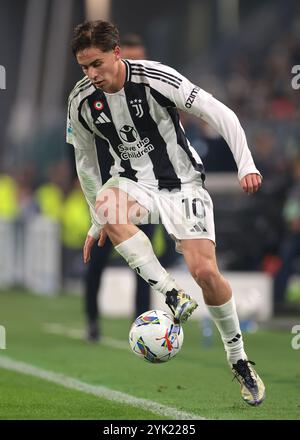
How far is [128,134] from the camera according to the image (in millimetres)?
6719

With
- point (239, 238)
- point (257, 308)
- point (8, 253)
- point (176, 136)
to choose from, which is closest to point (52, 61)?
point (8, 253)

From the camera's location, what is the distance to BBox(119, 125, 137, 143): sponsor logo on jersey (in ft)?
22.0

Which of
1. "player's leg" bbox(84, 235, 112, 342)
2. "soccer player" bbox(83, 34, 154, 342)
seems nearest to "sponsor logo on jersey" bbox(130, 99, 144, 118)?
"soccer player" bbox(83, 34, 154, 342)

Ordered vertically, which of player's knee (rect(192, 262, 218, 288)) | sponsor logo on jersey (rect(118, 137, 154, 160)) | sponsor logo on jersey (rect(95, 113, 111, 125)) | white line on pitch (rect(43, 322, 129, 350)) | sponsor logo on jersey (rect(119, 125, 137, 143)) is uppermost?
sponsor logo on jersey (rect(95, 113, 111, 125))

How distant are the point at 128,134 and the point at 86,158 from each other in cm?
37

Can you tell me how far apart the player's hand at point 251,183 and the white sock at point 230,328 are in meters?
0.69

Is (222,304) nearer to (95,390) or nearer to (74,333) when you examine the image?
(95,390)

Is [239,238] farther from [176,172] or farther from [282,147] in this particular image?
[176,172]

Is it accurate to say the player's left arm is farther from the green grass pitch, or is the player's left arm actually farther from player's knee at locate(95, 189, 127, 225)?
the green grass pitch

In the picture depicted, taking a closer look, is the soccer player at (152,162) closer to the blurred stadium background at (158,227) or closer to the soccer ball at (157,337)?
the soccer ball at (157,337)

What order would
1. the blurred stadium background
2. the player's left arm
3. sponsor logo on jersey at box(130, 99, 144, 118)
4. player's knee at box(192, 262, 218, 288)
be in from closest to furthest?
player's knee at box(192, 262, 218, 288) < the player's left arm < sponsor logo on jersey at box(130, 99, 144, 118) < the blurred stadium background

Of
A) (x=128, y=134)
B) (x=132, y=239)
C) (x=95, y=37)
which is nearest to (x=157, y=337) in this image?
(x=132, y=239)

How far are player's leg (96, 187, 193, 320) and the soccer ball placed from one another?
0.15 m
